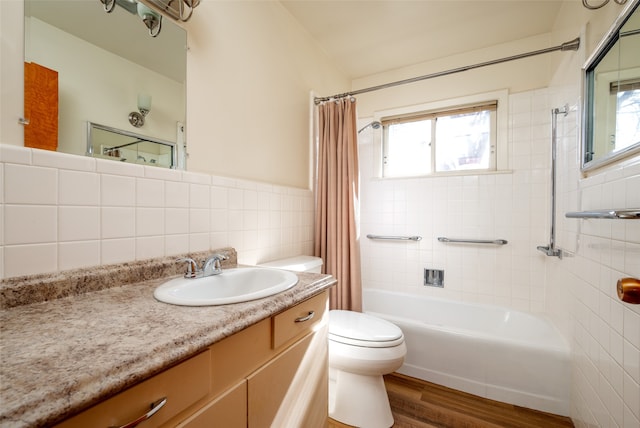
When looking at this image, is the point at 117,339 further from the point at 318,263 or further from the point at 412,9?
the point at 412,9

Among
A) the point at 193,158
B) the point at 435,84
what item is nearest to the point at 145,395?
the point at 193,158

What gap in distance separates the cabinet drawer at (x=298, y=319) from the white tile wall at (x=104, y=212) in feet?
1.94

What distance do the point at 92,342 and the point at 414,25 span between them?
2.48 meters

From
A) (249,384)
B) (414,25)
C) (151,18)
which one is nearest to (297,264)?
(249,384)

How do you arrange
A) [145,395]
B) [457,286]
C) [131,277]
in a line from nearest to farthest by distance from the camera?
1. [145,395]
2. [131,277]
3. [457,286]

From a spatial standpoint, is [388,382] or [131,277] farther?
[388,382]

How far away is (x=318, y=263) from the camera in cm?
178

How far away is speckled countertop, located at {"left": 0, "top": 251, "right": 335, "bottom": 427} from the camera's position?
37 centimetres

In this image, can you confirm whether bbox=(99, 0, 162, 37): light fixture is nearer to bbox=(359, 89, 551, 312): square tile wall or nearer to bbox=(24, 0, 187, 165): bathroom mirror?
bbox=(24, 0, 187, 165): bathroom mirror

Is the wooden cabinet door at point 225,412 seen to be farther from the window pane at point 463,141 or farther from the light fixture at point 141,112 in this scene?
the window pane at point 463,141

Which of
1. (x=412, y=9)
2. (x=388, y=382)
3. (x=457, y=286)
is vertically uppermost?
(x=412, y=9)

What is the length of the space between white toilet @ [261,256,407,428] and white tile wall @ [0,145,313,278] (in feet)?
1.63

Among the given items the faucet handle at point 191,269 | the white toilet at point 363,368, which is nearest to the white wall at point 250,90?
the faucet handle at point 191,269

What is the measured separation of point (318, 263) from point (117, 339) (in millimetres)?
1303
